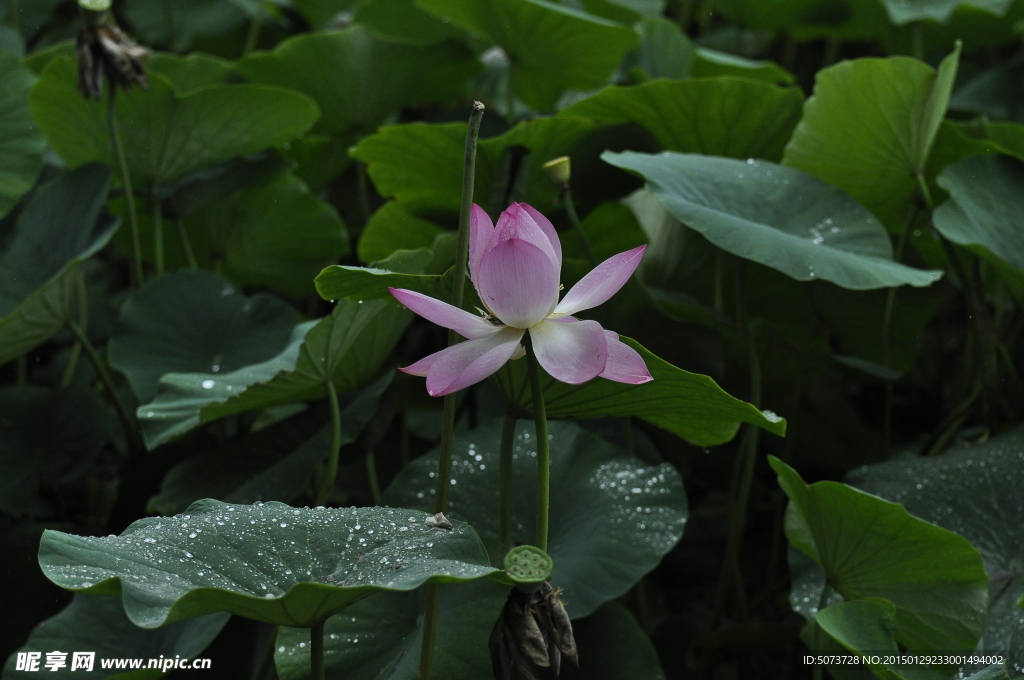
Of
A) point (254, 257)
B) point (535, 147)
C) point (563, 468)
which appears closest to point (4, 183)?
point (254, 257)

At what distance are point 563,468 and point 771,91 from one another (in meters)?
0.47

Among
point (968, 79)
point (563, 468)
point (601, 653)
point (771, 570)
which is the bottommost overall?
point (771, 570)

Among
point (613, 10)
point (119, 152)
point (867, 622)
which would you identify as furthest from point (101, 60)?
point (867, 622)

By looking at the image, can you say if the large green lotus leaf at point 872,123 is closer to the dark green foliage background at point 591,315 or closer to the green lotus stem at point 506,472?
the dark green foliage background at point 591,315

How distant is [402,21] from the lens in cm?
135

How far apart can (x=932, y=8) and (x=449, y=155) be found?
0.86 meters

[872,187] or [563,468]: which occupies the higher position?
[872,187]

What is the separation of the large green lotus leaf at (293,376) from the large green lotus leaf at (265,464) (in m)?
0.04

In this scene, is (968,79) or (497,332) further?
(968,79)

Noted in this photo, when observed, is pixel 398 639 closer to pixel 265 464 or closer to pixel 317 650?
pixel 317 650

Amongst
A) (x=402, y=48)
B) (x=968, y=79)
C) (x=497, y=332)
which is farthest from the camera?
(x=968, y=79)

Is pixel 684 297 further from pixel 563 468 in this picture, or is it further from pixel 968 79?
pixel 968 79

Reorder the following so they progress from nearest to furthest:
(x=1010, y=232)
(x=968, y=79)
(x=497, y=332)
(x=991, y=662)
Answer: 1. (x=497, y=332)
2. (x=991, y=662)
3. (x=1010, y=232)
4. (x=968, y=79)

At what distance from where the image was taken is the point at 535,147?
885 millimetres
